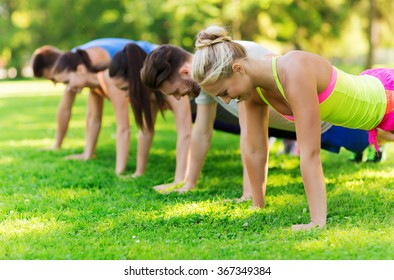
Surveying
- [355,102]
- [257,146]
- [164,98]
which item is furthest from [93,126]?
[355,102]

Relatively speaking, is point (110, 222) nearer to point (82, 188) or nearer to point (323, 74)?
point (82, 188)

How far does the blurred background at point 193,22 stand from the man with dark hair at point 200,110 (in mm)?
12092

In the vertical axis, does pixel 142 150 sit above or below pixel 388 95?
below

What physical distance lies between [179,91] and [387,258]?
2.40 metres

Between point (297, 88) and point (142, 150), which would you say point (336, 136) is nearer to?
point (142, 150)

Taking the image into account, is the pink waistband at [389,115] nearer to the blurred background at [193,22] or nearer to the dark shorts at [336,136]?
the dark shorts at [336,136]

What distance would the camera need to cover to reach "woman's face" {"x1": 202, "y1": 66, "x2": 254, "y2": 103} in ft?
12.4

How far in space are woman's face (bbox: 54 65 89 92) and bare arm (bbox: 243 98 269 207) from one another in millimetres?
2870

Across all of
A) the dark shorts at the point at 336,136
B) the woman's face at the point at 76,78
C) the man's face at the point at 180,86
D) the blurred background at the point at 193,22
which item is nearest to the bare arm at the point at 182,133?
the dark shorts at the point at 336,136

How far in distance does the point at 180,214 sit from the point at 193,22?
2060cm

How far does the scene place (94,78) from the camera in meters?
6.64

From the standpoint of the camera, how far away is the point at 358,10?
26.5 metres

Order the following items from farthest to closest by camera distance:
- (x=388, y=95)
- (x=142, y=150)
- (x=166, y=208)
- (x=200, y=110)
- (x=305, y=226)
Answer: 1. (x=142, y=150)
2. (x=200, y=110)
3. (x=166, y=208)
4. (x=388, y=95)
5. (x=305, y=226)

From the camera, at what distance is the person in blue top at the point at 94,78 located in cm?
632
